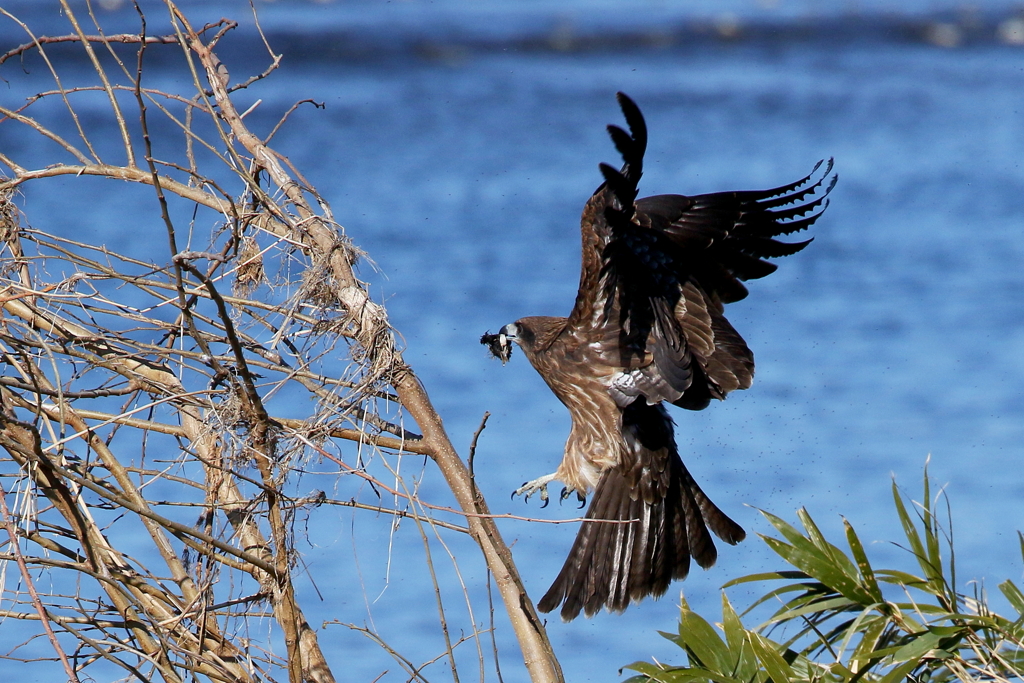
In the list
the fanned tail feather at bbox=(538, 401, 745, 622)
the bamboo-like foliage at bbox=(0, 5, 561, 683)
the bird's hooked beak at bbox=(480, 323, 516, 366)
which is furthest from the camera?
the bird's hooked beak at bbox=(480, 323, 516, 366)

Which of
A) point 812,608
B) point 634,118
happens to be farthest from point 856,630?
point 634,118

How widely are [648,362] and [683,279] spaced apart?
29cm

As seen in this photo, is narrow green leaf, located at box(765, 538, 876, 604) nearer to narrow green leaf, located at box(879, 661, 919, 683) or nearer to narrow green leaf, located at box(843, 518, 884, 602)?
narrow green leaf, located at box(843, 518, 884, 602)

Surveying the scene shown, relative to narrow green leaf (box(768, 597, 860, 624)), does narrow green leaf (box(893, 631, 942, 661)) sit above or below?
below

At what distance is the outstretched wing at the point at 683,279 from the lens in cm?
310

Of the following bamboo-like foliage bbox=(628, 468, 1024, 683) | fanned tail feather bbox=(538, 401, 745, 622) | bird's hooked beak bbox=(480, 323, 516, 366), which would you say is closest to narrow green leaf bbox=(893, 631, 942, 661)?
bamboo-like foliage bbox=(628, 468, 1024, 683)

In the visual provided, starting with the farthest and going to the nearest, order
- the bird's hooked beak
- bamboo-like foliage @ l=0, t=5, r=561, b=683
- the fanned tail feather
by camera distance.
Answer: the bird's hooked beak < the fanned tail feather < bamboo-like foliage @ l=0, t=5, r=561, b=683

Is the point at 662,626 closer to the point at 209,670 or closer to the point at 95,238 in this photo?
the point at 209,670

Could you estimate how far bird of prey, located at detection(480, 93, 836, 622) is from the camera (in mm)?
3146

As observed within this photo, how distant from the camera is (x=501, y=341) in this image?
3869 millimetres

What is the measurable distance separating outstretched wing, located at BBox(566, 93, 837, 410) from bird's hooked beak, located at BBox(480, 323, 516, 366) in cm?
45

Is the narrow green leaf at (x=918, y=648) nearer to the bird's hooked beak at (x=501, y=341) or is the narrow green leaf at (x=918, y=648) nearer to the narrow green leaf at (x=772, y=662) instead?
the narrow green leaf at (x=772, y=662)

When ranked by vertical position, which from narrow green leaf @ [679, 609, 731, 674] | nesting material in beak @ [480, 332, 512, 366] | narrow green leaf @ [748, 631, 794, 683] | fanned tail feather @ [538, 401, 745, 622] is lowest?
narrow green leaf @ [748, 631, 794, 683]

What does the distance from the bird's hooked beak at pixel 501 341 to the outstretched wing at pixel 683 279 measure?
0.45 meters
